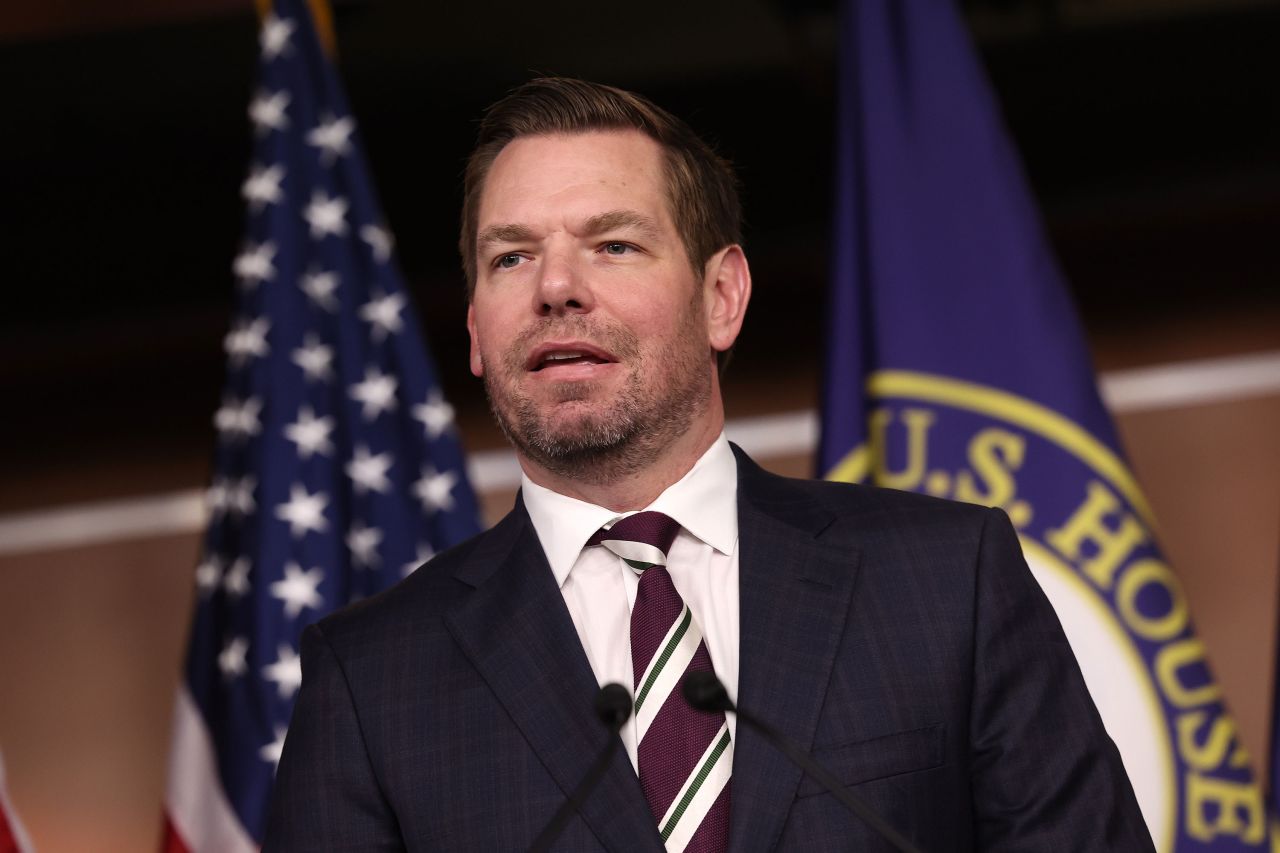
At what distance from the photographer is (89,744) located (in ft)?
11.0

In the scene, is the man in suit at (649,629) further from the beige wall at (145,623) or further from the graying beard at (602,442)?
the beige wall at (145,623)

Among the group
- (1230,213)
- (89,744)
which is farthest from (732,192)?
(89,744)

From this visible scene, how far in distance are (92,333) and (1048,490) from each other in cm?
234

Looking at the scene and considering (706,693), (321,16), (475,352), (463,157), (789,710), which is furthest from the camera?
(463,157)

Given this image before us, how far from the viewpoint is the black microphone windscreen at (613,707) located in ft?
4.12

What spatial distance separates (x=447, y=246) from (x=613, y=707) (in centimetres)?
233

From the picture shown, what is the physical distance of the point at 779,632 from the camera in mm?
1487

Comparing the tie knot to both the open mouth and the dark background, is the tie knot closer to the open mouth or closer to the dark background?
the open mouth

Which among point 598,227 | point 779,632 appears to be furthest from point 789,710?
point 598,227

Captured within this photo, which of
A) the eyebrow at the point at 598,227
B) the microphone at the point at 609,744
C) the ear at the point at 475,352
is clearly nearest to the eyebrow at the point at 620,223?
the eyebrow at the point at 598,227

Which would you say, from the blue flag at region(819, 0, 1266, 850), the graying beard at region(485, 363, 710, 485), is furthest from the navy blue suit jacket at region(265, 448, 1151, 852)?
the blue flag at region(819, 0, 1266, 850)

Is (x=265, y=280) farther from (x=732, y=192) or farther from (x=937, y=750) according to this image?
(x=937, y=750)

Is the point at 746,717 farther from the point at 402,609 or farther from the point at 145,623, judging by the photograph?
the point at 145,623

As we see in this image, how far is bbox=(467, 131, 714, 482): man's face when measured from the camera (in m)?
1.55
